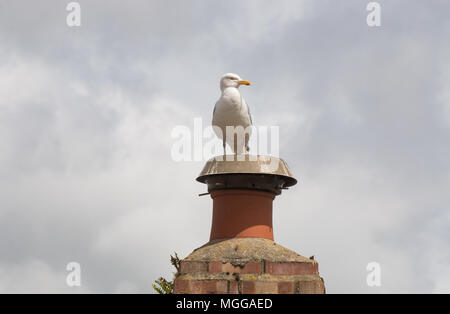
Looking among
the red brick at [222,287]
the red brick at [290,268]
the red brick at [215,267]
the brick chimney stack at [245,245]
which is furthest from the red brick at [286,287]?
the red brick at [215,267]

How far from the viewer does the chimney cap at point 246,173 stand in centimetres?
1046

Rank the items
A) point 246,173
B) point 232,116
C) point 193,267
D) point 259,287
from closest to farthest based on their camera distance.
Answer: point 259,287, point 193,267, point 246,173, point 232,116

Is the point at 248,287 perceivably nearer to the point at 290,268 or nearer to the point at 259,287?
the point at 259,287

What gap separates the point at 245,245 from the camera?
10242 mm

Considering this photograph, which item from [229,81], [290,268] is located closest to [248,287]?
[290,268]

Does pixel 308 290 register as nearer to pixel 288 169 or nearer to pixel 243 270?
pixel 243 270

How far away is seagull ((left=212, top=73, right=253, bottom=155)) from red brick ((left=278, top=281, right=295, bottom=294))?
254 cm

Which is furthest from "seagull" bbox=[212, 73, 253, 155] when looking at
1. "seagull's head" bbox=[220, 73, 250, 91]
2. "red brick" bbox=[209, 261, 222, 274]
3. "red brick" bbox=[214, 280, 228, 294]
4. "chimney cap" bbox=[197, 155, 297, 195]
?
"red brick" bbox=[214, 280, 228, 294]

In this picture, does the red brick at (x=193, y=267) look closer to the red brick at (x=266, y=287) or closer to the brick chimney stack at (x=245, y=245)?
the brick chimney stack at (x=245, y=245)

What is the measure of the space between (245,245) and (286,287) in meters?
0.96

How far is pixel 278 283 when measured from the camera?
9734 millimetres
